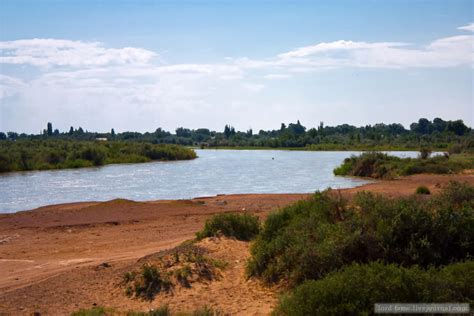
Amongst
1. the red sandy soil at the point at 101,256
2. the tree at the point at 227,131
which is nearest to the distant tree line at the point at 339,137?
the tree at the point at 227,131

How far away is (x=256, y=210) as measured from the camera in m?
20.8

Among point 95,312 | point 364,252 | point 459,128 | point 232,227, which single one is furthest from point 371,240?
point 459,128

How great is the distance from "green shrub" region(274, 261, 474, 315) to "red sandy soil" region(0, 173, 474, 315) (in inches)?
55.9

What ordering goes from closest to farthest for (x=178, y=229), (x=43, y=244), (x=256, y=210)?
(x=43, y=244) → (x=178, y=229) → (x=256, y=210)

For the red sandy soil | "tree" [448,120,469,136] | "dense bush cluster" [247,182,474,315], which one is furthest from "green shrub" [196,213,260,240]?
"tree" [448,120,469,136]

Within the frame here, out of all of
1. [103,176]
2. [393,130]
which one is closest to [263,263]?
[103,176]

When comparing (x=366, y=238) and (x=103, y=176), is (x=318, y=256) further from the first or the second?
(x=103, y=176)

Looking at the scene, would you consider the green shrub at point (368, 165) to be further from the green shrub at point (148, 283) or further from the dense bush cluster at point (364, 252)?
the green shrub at point (148, 283)

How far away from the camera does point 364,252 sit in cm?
869

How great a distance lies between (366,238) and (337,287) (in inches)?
88.0

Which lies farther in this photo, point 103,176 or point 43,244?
point 103,176

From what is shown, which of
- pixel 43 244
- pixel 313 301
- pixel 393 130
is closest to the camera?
pixel 313 301

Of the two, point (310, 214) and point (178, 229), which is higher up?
point (310, 214)

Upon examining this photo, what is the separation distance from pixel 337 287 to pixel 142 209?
56.4 ft
